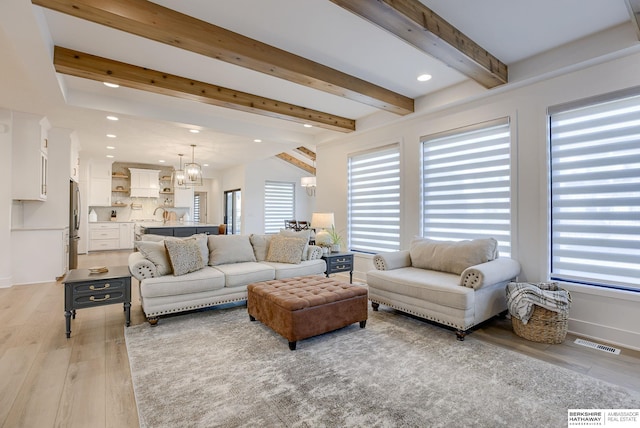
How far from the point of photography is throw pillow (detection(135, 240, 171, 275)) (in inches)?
139

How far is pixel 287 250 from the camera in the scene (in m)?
4.45

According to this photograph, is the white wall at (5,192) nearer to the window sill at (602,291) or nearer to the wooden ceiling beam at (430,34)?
the wooden ceiling beam at (430,34)

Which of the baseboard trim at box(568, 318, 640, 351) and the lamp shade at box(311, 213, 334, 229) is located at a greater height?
the lamp shade at box(311, 213, 334, 229)

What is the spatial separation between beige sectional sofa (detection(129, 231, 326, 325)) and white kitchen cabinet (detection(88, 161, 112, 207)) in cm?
622

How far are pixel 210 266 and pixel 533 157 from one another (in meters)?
4.07

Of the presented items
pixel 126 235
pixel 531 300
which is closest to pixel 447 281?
pixel 531 300

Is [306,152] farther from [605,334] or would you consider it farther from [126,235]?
[605,334]

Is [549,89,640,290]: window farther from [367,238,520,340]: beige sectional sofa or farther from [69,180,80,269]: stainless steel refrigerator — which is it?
[69,180,80,269]: stainless steel refrigerator

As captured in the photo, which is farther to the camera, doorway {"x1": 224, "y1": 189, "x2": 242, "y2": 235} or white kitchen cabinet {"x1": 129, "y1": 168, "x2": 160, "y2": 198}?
doorway {"x1": 224, "y1": 189, "x2": 242, "y2": 235}

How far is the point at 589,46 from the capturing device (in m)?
2.88

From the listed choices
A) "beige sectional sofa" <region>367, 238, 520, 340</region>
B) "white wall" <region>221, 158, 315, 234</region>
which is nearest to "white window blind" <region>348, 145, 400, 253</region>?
"beige sectional sofa" <region>367, 238, 520, 340</region>

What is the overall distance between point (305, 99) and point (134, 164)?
25.7 ft

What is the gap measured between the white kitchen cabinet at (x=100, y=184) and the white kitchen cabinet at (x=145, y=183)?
2.14 feet

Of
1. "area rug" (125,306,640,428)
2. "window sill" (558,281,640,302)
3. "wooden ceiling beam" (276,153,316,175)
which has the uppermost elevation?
"wooden ceiling beam" (276,153,316,175)
